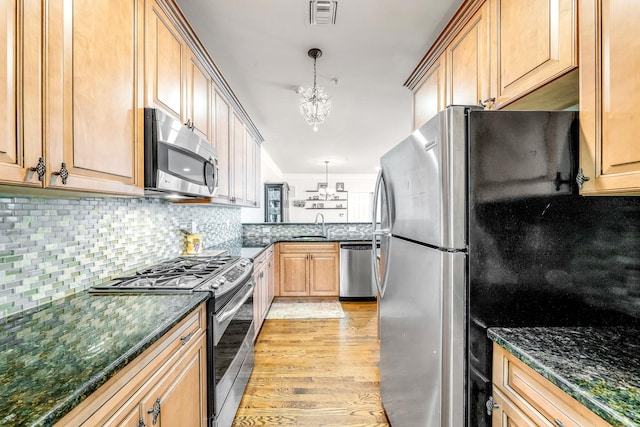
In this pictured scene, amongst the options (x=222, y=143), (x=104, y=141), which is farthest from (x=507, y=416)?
(x=222, y=143)

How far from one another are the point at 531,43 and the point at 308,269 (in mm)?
3574

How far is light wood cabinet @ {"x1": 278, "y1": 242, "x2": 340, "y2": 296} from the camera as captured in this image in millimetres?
4219

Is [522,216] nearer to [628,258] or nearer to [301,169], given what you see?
[628,258]

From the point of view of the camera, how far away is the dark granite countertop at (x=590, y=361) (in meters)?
0.64

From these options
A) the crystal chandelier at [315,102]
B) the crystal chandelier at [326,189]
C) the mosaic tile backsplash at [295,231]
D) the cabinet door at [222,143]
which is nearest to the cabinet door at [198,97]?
the cabinet door at [222,143]

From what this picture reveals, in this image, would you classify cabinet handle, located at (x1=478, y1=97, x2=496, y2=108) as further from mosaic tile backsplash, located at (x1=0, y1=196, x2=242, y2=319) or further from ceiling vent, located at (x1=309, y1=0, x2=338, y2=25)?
mosaic tile backsplash, located at (x1=0, y1=196, x2=242, y2=319)

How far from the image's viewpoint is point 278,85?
2867 mm

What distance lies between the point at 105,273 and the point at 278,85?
7.22 feet

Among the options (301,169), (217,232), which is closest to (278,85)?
(217,232)

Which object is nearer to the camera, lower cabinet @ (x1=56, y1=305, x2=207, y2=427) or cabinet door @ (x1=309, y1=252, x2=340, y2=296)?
lower cabinet @ (x1=56, y1=305, x2=207, y2=427)

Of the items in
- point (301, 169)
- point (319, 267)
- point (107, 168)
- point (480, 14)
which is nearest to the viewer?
point (107, 168)

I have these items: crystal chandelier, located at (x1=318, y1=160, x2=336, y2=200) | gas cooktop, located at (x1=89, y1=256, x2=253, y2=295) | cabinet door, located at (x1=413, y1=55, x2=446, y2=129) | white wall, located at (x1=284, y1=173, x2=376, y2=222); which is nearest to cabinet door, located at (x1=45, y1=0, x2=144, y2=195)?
gas cooktop, located at (x1=89, y1=256, x2=253, y2=295)

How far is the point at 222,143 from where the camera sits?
2500mm

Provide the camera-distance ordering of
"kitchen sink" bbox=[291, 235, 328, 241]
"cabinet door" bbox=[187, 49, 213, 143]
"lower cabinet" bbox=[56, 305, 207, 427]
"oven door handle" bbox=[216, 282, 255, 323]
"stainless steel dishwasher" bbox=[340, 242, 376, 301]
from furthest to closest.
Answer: "kitchen sink" bbox=[291, 235, 328, 241], "stainless steel dishwasher" bbox=[340, 242, 376, 301], "cabinet door" bbox=[187, 49, 213, 143], "oven door handle" bbox=[216, 282, 255, 323], "lower cabinet" bbox=[56, 305, 207, 427]
